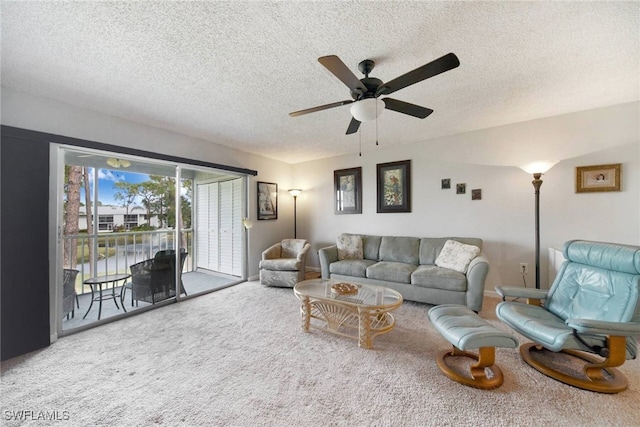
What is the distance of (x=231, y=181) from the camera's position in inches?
188

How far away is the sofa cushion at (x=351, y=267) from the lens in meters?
3.69

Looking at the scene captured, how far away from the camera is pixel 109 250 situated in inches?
145

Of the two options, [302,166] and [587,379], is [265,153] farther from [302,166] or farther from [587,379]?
[587,379]

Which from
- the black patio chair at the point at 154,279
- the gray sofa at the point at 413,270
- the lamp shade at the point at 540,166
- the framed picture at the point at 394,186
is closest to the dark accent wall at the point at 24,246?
the black patio chair at the point at 154,279

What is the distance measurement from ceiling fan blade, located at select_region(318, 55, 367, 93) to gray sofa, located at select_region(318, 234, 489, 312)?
2451mm

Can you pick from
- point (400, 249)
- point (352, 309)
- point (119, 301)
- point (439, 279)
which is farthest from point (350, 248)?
point (119, 301)

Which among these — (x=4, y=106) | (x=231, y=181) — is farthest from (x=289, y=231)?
(x=4, y=106)

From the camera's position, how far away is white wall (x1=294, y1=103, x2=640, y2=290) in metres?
2.80

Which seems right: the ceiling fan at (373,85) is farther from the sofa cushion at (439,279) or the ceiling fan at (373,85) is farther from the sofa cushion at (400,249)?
the sofa cushion at (400,249)

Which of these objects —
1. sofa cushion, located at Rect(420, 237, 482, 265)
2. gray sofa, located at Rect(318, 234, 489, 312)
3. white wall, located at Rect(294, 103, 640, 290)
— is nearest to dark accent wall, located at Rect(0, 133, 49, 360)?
gray sofa, located at Rect(318, 234, 489, 312)

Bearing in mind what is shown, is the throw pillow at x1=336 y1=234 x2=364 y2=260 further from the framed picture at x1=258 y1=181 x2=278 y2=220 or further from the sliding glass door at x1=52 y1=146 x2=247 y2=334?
the sliding glass door at x1=52 y1=146 x2=247 y2=334

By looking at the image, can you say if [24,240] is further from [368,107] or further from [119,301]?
[368,107]

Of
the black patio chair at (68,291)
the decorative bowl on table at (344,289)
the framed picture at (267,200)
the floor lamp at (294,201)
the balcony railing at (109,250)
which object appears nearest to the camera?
the decorative bowl on table at (344,289)

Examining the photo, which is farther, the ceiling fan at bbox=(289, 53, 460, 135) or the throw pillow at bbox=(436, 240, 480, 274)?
the throw pillow at bbox=(436, 240, 480, 274)
